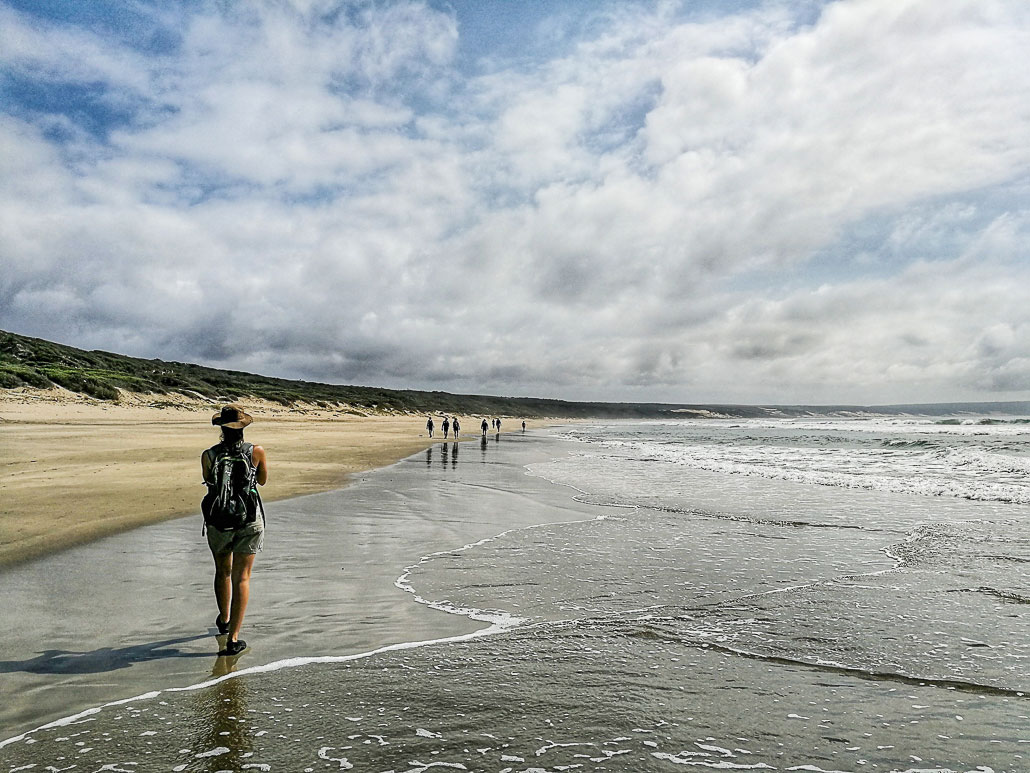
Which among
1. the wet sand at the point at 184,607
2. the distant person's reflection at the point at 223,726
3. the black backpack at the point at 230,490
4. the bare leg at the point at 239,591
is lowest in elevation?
the wet sand at the point at 184,607

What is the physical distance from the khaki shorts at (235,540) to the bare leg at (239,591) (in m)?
0.08

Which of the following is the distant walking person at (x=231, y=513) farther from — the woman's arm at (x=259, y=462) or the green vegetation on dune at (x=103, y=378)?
the green vegetation on dune at (x=103, y=378)

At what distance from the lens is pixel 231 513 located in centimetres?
539

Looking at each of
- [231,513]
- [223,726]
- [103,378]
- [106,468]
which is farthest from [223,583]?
[103,378]

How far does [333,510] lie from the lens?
1287 cm

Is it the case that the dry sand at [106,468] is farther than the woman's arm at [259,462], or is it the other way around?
the dry sand at [106,468]

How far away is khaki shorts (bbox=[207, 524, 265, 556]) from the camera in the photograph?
213 inches

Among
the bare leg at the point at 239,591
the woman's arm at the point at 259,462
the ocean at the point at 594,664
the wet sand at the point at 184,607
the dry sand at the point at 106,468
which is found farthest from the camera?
the dry sand at the point at 106,468

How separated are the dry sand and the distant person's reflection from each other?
5452 millimetres

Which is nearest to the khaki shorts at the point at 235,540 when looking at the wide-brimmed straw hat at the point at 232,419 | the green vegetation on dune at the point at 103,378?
the wide-brimmed straw hat at the point at 232,419

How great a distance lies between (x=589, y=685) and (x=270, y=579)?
4589mm

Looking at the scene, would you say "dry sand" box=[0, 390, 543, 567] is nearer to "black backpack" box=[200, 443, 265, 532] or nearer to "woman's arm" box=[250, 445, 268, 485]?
"black backpack" box=[200, 443, 265, 532]

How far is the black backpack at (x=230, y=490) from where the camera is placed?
5.39 metres

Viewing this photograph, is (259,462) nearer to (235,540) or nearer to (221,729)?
(235,540)
